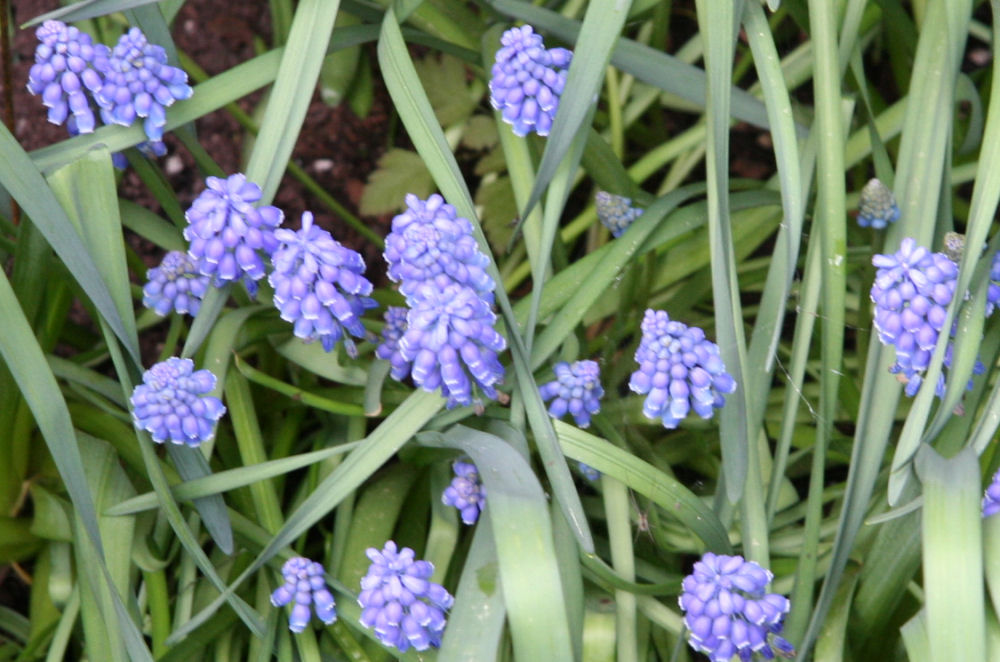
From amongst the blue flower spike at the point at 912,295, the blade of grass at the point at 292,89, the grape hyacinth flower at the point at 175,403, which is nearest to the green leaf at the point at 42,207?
the grape hyacinth flower at the point at 175,403

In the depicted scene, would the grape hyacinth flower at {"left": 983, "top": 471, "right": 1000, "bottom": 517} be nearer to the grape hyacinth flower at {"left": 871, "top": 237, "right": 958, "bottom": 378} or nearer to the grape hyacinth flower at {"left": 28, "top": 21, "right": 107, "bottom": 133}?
the grape hyacinth flower at {"left": 871, "top": 237, "right": 958, "bottom": 378}

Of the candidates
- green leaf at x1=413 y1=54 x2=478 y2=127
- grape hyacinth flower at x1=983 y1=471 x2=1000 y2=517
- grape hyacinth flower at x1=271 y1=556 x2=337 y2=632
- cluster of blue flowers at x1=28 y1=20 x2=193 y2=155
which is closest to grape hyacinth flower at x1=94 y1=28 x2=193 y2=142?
cluster of blue flowers at x1=28 y1=20 x2=193 y2=155

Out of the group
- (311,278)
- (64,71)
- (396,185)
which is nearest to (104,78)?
(64,71)

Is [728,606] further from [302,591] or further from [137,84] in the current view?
[137,84]

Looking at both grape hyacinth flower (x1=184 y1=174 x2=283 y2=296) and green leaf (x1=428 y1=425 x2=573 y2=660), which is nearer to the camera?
green leaf (x1=428 y1=425 x2=573 y2=660)

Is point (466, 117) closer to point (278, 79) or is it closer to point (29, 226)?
point (278, 79)

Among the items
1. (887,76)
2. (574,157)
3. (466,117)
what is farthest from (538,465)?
(887,76)
